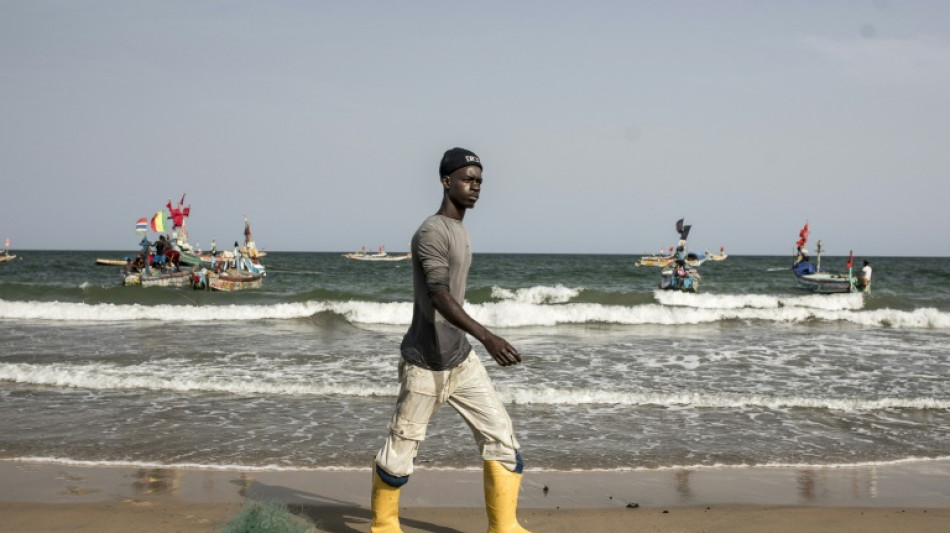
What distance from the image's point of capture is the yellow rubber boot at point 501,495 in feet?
13.0

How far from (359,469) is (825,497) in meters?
3.39

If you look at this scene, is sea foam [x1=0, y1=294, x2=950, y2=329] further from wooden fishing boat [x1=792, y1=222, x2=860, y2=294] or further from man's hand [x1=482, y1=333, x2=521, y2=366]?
man's hand [x1=482, y1=333, x2=521, y2=366]

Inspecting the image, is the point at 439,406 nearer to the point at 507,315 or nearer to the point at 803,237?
the point at 507,315

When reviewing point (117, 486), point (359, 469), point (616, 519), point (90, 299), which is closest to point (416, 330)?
point (616, 519)

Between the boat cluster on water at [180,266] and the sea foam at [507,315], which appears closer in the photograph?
the sea foam at [507,315]

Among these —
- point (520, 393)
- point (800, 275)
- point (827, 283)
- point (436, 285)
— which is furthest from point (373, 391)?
point (800, 275)

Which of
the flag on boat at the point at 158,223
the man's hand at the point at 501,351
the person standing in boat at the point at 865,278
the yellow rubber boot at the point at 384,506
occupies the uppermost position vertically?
the flag on boat at the point at 158,223

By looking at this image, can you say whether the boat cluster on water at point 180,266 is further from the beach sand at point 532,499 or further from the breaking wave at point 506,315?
the beach sand at point 532,499

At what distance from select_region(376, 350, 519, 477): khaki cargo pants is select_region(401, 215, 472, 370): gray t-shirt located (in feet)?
0.21

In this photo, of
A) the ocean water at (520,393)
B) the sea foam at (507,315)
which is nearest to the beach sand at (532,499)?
the ocean water at (520,393)

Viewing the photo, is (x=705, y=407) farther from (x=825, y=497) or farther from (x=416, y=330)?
(x=416, y=330)

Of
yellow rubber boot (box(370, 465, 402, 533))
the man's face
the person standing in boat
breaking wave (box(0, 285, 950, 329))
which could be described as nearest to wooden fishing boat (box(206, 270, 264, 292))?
breaking wave (box(0, 285, 950, 329))

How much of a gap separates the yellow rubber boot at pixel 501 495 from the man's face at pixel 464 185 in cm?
135

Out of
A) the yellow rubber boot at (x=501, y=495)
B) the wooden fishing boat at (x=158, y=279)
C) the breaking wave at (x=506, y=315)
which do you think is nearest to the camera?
the yellow rubber boot at (x=501, y=495)
